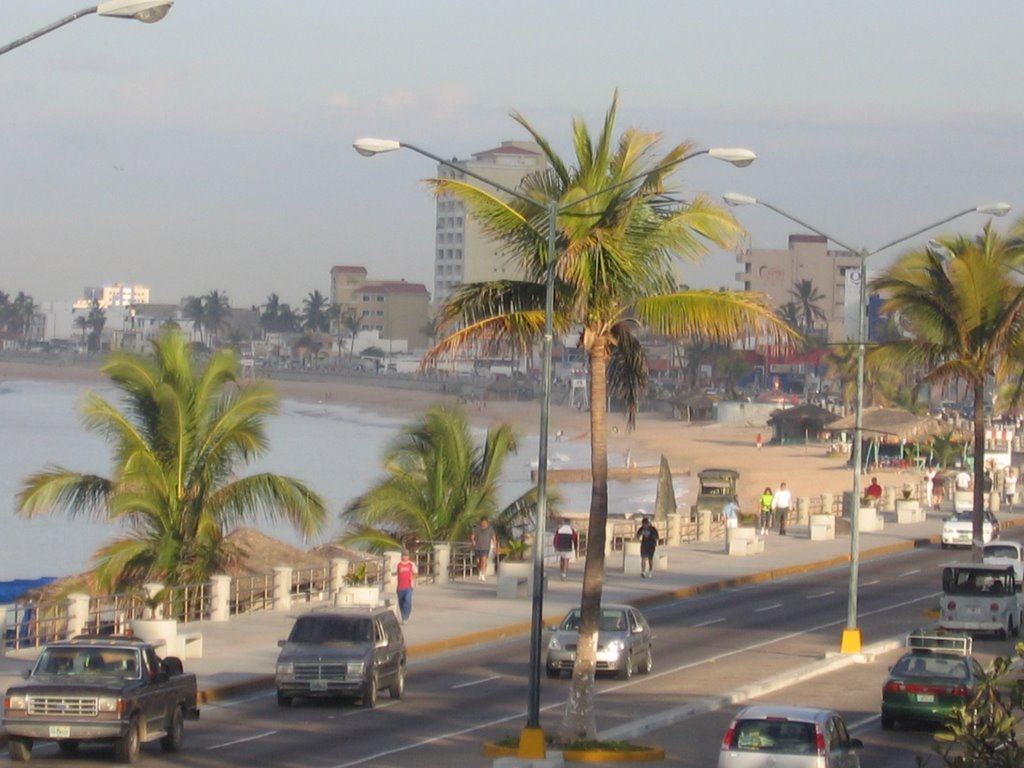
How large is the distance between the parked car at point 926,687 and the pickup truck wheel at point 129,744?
10118mm

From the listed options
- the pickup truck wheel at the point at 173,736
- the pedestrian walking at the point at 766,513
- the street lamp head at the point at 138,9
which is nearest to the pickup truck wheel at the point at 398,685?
the pickup truck wheel at the point at 173,736

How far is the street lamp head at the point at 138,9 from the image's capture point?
1386 centimetres

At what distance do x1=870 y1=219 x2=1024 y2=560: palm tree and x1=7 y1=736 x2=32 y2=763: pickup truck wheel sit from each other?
77.7 feet

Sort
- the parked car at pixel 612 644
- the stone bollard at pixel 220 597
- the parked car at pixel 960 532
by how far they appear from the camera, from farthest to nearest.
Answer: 1. the parked car at pixel 960 532
2. the stone bollard at pixel 220 597
3. the parked car at pixel 612 644

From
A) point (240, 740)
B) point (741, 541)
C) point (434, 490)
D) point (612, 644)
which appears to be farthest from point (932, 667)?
point (741, 541)

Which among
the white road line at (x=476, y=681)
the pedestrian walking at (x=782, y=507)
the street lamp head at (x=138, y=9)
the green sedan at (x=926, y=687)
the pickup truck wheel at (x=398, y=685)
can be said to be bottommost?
the white road line at (x=476, y=681)

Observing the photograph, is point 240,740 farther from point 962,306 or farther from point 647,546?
point 647,546

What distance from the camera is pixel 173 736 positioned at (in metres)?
20.0

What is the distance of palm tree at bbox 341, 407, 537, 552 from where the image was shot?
144 ft

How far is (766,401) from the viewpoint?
162875 mm

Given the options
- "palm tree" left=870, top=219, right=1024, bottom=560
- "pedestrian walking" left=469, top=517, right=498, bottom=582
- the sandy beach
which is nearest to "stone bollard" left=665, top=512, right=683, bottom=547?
the sandy beach

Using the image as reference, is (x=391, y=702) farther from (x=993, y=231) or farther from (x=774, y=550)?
(x=774, y=550)

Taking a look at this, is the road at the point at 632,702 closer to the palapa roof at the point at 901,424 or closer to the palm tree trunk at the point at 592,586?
the palm tree trunk at the point at 592,586

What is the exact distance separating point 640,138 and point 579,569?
82.0 ft
